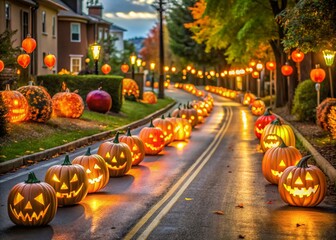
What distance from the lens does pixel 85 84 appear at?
35.7m

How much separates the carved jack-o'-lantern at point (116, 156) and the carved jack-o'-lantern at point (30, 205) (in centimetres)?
497

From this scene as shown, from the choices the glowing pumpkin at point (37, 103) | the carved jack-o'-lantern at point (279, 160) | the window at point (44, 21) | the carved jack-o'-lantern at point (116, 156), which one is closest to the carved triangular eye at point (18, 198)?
the carved jack-o'-lantern at point (116, 156)

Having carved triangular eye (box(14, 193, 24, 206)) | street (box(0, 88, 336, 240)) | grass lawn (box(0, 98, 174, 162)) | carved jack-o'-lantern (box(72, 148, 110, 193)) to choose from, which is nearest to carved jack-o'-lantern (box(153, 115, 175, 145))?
grass lawn (box(0, 98, 174, 162))

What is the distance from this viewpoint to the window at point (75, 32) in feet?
212

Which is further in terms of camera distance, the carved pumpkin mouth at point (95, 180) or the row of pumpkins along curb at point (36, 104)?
the row of pumpkins along curb at point (36, 104)

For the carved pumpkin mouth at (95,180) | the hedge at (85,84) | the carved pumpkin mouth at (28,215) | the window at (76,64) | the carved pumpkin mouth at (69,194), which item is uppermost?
the window at (76,64)

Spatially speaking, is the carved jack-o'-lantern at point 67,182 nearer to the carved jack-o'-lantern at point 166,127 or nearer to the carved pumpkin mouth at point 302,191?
the carved pumpkin mouth at point 302,191

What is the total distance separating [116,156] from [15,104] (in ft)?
27.3

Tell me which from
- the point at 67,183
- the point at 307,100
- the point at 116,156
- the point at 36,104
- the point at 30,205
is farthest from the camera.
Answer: the point at 307,100

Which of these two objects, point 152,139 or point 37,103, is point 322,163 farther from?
point 37,103

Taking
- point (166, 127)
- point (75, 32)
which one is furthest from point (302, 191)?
point (75, 32)

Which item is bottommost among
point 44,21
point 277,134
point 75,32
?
point 277,134

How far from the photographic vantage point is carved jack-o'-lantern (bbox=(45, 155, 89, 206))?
12039mm

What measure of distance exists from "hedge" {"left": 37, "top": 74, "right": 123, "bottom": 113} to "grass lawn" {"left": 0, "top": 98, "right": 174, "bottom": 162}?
1.12m
